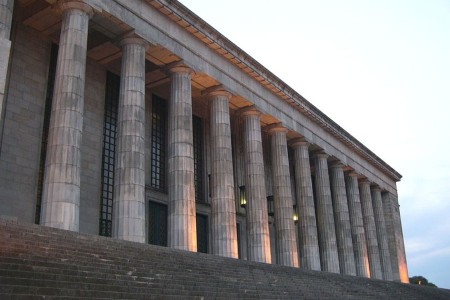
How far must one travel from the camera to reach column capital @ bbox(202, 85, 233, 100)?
1261 inches

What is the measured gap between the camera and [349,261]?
1720 inches

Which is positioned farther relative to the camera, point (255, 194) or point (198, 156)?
point (198, 156)

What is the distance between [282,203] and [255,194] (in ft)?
11.7

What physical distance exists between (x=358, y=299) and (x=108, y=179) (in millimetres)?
16422

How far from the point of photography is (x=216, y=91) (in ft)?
105

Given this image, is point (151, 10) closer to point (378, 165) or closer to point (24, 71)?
point (24, 71)

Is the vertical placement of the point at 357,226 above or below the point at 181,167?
above

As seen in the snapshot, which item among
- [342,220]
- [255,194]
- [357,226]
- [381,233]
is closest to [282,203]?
[255,194]

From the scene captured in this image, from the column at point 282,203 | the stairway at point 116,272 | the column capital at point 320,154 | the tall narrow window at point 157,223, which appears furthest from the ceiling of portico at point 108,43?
the stairway at point 116,272

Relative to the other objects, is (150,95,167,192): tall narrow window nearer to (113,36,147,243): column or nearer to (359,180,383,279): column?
(113,36,147,243): column

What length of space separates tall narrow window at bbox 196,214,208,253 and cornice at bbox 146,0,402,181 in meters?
11.2

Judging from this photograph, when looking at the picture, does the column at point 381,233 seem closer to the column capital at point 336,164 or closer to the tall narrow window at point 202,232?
the column capital at point 336,164

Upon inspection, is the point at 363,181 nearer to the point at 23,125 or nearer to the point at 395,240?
the point at 395,240

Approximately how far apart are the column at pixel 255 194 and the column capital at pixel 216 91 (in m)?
3.17
